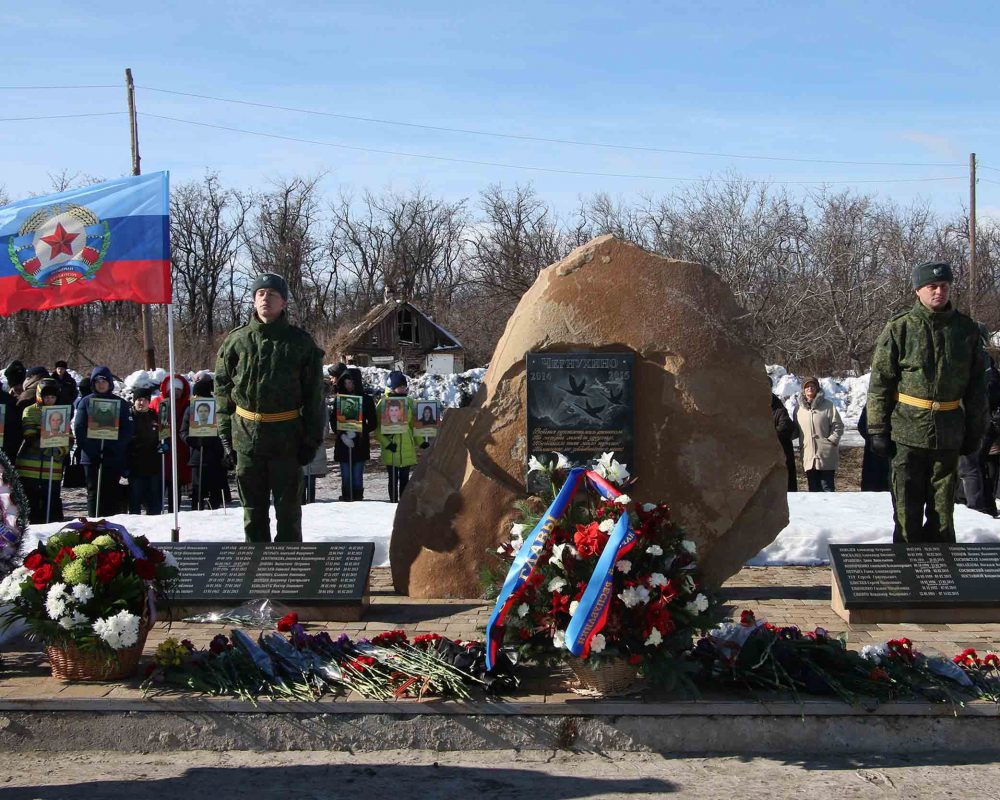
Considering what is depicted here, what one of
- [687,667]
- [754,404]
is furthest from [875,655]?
[754,404]

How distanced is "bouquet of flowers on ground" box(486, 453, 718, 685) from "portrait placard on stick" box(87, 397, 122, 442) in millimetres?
7533

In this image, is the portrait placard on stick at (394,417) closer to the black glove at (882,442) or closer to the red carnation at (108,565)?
the black glove at (882,442)

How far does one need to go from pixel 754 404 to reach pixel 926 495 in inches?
52.3

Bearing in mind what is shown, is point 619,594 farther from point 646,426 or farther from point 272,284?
point 272,284

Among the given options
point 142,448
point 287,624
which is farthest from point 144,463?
point 287,624

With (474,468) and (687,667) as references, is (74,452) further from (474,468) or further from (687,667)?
(687,667)

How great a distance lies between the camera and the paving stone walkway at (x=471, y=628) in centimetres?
507

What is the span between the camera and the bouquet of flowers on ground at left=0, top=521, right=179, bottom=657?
5004mm

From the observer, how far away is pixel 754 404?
6961 millimetres

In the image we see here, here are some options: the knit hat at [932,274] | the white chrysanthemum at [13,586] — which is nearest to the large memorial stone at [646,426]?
the knit hat at [932,274]

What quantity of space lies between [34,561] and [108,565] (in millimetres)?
398

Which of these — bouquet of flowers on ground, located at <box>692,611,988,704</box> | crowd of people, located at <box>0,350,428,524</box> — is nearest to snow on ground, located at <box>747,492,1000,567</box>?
bouquet of flowers on ground, located at <box>692,611,988,704</box>

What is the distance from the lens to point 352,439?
39.8ft

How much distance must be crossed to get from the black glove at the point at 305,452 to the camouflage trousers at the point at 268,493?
0.05 metres
